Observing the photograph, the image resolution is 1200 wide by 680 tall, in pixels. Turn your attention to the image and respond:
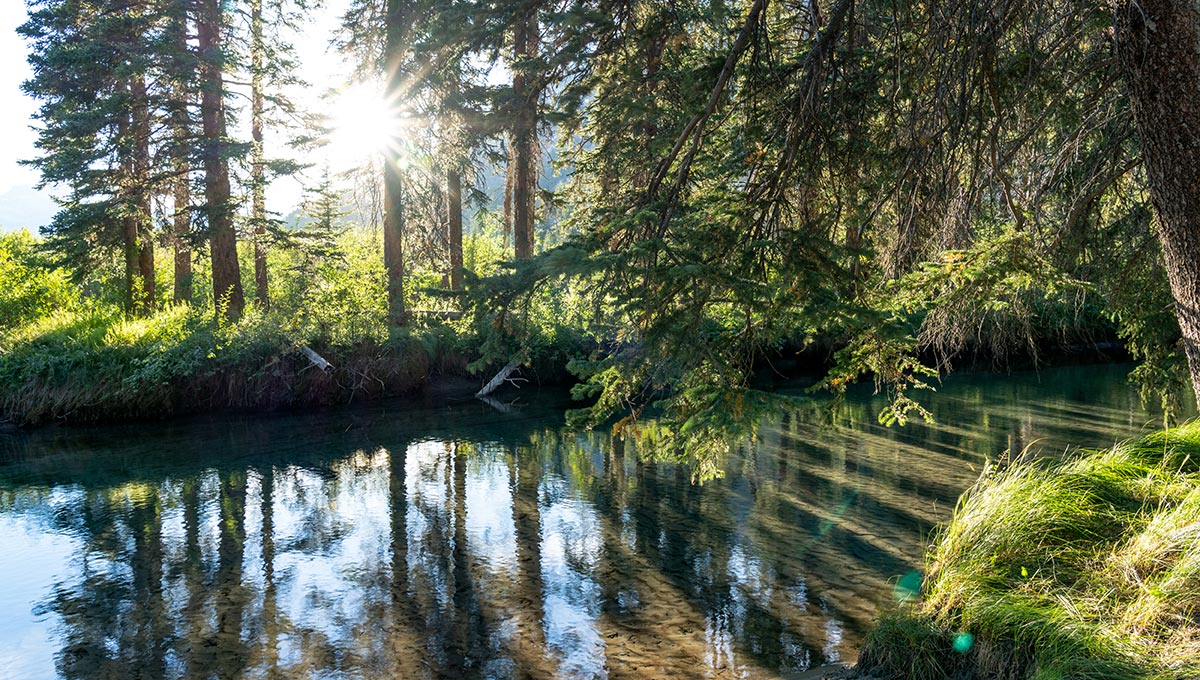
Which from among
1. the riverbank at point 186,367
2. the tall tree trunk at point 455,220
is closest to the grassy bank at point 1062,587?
the riverbank at point 186,367

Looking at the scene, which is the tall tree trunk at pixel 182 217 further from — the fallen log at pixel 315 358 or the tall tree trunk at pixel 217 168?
the fallen log at pixel 315 358

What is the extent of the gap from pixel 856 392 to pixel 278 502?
40.7 ft

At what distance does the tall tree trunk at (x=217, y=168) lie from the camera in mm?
16562

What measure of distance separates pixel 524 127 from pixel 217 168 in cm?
1293

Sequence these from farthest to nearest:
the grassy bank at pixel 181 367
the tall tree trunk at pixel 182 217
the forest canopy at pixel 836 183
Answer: the tall tree trunk at pixel 182 217
the grassy bank at pixel 181 367
the forest canopy at pixel 836 183

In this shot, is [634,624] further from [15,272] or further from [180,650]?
[15,272]

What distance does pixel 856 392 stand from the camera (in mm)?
17500

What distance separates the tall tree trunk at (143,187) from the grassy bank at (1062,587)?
17298 mm

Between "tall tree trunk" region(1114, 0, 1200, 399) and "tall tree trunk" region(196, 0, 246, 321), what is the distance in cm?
1652

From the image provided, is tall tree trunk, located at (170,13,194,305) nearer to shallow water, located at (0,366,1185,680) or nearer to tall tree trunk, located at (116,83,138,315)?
tall tree trunk, located at (116,83,138,315)

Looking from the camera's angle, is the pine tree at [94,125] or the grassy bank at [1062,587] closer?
the grassy bank at [1062,587]

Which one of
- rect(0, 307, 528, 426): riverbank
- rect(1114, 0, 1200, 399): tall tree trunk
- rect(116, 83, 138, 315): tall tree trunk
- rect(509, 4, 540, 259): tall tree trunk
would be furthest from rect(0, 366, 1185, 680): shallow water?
rect(116, 83, 138, 315): tall tree trunk

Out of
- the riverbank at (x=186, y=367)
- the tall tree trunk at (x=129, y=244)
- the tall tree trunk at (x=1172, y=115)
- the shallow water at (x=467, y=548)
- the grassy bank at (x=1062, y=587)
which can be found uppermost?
the tall tree trunk at (x=129, y=244)

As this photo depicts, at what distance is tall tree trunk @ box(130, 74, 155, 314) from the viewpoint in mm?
17234
